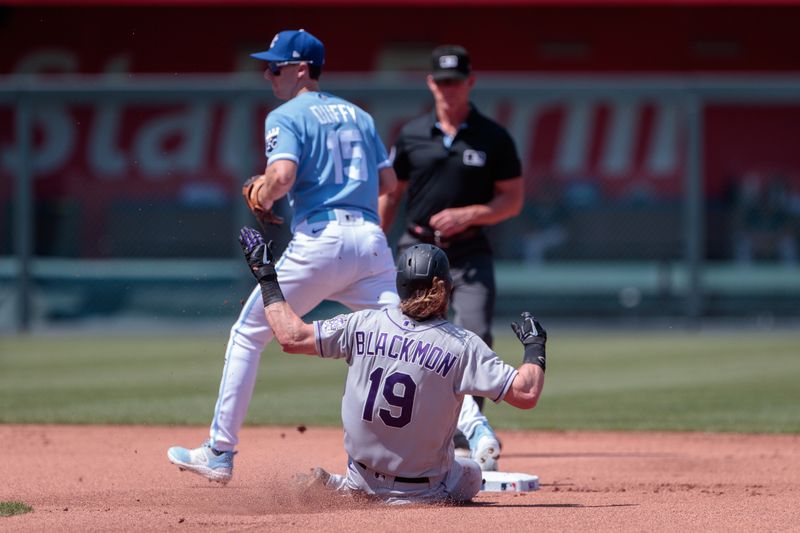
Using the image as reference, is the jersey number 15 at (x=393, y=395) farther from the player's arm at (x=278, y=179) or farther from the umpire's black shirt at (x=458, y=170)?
the umpire's black shirt at (x=458, y=170)

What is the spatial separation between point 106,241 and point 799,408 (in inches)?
417

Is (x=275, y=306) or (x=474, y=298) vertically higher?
(x=275, y=306)

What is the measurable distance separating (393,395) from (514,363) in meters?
6.55

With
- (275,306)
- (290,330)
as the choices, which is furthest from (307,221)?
(290,330)

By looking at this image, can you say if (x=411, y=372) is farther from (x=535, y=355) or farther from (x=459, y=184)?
(x=459, y=184)

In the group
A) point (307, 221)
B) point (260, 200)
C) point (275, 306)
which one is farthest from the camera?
point (307, 221)

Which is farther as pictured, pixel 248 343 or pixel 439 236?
pixel 439 236

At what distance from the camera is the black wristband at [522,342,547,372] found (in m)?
5.02

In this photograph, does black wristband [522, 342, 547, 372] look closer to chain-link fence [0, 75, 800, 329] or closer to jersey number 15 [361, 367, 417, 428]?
jersey number 15 [361, 367, 417, 428]

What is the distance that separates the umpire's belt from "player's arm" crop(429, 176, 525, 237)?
57 mm

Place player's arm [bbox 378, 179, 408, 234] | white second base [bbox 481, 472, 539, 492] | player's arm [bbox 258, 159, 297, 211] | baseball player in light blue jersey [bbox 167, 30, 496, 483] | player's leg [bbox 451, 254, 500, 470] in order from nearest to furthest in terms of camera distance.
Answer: player's arm [bbox 258, 159, 297, 211] → baseball player in light blue jersey [bbox 167, 30, 496, 483] → white second base [bbox 481, 472, 539, 492] → player's leg [bbox 451, 254, 500, 470] → player's arm [bbox 378, 179, 408, 234]

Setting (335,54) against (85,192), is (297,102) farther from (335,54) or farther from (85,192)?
(335,54)

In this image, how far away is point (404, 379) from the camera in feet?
16.6

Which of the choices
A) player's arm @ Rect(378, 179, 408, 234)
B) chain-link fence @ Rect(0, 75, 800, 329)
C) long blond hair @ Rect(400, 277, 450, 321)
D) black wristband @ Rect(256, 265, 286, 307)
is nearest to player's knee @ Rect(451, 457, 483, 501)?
long blond hair @ Rect(400, 277, 450, 321)
